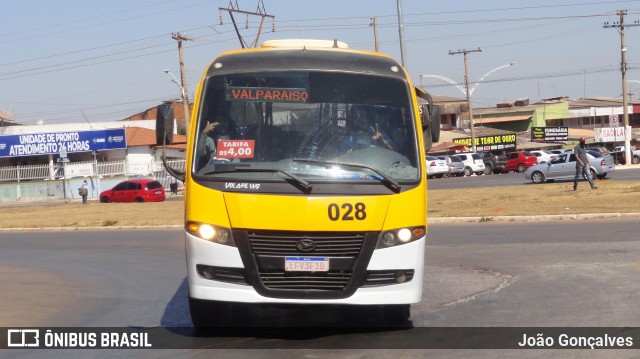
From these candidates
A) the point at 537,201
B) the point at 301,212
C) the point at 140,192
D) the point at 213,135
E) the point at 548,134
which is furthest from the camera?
the point at 548,134

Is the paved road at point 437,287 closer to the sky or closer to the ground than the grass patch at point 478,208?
closer to the sky

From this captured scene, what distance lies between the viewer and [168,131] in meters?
8.62

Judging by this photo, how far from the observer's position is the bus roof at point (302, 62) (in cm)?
857

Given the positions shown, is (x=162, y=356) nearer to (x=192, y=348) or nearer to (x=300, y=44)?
(x=192, y=348)

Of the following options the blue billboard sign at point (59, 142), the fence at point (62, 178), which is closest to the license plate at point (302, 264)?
the fence at point (62, 178)

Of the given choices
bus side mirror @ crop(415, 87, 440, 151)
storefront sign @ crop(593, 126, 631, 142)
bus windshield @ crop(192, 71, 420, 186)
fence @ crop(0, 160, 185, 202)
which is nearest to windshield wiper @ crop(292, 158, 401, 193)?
bus windshield @ crop(192, 71, 420, 186)

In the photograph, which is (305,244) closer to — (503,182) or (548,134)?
(503,182)

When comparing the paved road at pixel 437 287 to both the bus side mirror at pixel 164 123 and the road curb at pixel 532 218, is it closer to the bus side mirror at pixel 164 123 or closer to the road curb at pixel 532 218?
the road curb at pixel 532 218

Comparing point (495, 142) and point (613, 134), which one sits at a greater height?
point (613, 134)

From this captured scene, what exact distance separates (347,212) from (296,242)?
53 cm

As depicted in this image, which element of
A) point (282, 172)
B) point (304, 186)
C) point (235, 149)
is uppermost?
point (235, 149)

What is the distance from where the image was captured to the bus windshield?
26.1 feet

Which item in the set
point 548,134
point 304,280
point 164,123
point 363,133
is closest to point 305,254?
point 304,280

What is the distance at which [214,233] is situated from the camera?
777 centimetres
